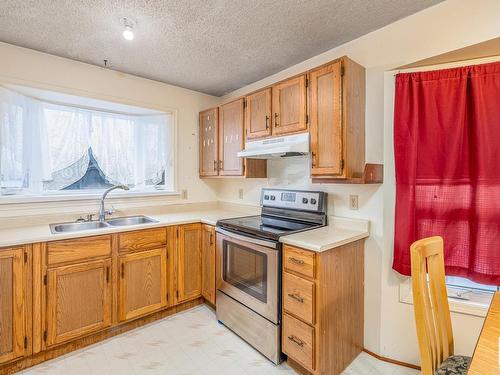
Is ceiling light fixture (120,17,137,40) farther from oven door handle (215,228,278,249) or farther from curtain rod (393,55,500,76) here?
curtain rod (393,55,500,76)

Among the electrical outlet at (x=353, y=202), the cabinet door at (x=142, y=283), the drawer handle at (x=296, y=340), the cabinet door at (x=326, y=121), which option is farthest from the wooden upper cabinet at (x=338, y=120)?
the cabinet door at (x=142, y=283)

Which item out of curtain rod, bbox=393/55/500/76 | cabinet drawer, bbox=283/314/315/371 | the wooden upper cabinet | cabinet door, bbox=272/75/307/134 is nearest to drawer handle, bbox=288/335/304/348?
cabinet drawer, bbox=283/314/315/371

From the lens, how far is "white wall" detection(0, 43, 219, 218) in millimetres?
2162

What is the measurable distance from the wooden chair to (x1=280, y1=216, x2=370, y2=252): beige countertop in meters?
0.56

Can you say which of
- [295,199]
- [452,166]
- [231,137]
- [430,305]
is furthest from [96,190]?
[452,166]

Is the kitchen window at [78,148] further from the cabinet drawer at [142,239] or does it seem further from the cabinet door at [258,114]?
the cabinet door at [258,114]

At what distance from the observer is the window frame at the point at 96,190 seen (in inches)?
86.4

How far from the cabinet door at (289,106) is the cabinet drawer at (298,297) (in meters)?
1.09

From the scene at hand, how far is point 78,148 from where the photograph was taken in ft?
8.73

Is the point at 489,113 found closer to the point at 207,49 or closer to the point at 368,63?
the point at 368,63

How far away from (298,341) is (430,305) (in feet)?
2.88

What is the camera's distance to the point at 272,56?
7.65ft

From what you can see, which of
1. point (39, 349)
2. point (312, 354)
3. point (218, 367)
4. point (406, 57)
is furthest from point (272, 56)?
point (39, 349)

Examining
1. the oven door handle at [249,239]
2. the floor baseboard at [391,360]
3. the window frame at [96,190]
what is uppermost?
the window frame at [96,190]
